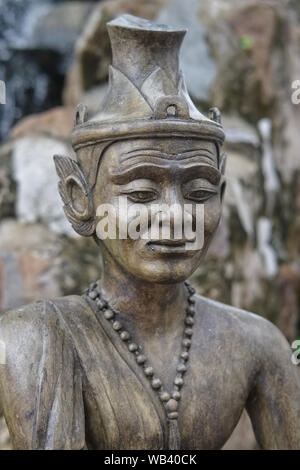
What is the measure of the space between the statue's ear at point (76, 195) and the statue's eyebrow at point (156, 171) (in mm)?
123

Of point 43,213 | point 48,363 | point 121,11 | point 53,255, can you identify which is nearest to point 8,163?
point 43,213

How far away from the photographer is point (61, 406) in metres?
1.64

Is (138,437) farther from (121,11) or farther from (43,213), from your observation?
(121,11)

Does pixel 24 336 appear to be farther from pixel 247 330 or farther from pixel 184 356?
pixel 247 330

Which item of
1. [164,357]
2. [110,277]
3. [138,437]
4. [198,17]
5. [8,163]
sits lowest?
[138,437]

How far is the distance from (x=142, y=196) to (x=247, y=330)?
507 mm

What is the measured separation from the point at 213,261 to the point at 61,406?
1.71 meters

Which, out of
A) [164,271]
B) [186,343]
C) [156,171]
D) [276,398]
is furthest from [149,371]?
[156,171]

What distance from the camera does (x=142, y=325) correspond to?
187 centimetres

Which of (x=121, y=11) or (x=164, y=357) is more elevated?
(x=121, y=11)

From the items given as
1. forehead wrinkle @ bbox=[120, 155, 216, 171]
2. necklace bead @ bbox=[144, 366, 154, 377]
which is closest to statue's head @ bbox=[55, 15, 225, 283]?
forehead wrinkle @ bbox=[120, 155, 216, 171]

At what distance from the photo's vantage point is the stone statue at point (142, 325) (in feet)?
5.54

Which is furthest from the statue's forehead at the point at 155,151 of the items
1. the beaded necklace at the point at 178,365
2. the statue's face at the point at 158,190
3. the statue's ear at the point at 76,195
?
the beaded necklace at the point at 178,365

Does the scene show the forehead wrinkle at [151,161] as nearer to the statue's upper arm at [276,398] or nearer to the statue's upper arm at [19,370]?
the statue's upper arm at [19,370]
